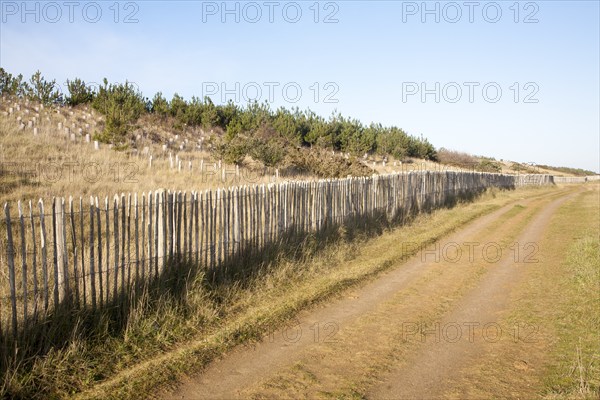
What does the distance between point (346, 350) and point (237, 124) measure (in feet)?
90.2

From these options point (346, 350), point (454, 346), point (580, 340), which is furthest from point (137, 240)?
point (580, 340)

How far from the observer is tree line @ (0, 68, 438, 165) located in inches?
1004

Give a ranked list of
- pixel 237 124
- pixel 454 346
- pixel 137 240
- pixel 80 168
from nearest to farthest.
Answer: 1. pixel 454 346
2. pixel 137 240
3. pixel 80 168
4. pixel 237 124

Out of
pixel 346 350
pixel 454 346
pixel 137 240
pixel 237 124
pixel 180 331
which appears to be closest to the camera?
pixel 346 350

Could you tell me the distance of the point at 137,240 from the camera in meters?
6.04

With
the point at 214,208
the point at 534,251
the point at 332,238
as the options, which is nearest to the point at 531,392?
the point at 214,208

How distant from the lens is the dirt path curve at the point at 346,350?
4324 millimetres

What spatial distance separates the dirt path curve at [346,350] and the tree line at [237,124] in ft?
60.6

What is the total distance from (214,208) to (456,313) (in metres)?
4.10

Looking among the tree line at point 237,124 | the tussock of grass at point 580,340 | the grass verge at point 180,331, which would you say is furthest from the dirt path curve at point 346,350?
the tree line at point 237,124

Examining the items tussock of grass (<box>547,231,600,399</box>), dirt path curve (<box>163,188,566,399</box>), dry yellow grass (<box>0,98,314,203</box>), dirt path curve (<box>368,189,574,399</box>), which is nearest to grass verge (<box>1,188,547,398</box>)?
dirt path curve (<box>163,188,566,399</box>)

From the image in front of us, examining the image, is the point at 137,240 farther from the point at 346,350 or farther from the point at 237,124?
the point at 237,124

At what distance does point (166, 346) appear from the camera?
17.1 ft

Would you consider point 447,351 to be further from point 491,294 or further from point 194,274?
point 194,274
